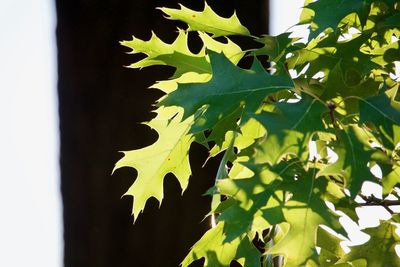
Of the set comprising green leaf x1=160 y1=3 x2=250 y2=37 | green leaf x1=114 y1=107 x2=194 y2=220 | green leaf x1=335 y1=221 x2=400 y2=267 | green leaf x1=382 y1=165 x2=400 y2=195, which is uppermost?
green leaf x1=160 y1=3 x2=250 y2=37

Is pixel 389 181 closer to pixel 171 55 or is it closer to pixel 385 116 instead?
pixel 385 116

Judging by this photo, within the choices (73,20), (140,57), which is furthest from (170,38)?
(73,20)

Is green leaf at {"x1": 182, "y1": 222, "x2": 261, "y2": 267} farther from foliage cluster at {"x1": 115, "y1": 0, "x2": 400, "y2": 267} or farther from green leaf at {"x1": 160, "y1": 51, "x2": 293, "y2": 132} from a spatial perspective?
green leaf at {"x1": 160, "y1": 51, "x2": 293, "y2": 132}

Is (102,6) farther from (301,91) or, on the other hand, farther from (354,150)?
(354,150)

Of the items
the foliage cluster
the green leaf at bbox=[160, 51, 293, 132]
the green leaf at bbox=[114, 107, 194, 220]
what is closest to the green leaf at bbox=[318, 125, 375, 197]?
the foliage cluster

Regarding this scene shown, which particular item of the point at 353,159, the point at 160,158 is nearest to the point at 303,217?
the point at 353,159

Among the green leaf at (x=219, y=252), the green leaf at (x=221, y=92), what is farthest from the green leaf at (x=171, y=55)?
the green leaf at (x=219, y=252)
